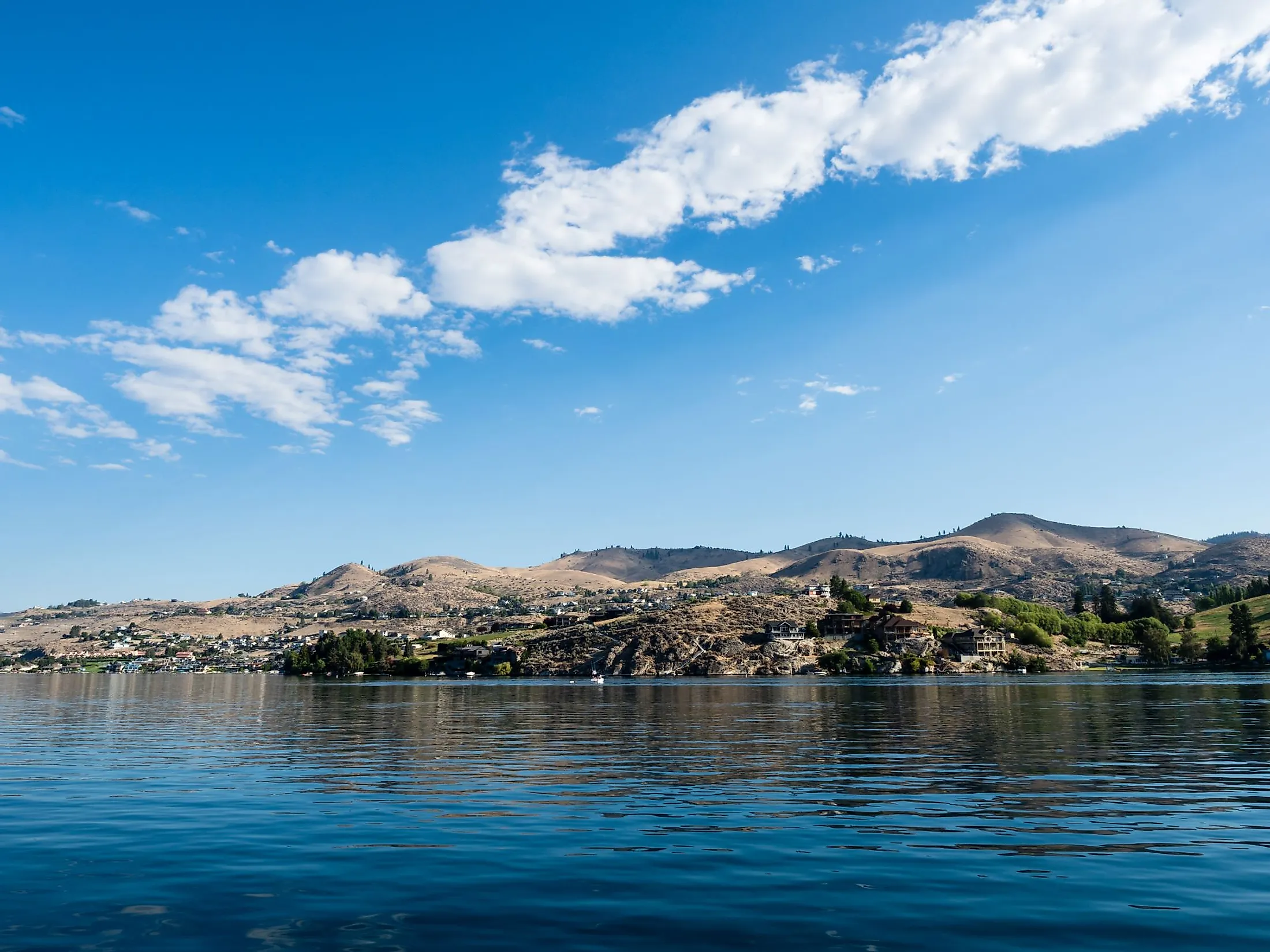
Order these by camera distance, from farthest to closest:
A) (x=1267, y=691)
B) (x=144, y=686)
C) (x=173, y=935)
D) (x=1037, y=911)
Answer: (x=144, y=686)
(x=1267, y=691)
(x=1037, y=911)
(x=173, y=935)

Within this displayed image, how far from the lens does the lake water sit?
15.6 meters

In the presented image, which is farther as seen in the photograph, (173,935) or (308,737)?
(308,737)

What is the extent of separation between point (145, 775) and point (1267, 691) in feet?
388

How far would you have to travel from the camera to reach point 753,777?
35.2 m

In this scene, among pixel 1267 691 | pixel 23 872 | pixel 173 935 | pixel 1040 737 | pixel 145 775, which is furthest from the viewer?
pixel 1267 691

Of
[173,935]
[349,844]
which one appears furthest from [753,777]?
[173,935]

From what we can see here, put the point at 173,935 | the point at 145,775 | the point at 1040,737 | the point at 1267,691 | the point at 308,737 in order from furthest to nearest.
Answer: the point at 1267,691, the point at 308,737, the point at 1040,737, the point at 145,775, the point at 173,935

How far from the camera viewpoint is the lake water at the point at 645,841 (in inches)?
613

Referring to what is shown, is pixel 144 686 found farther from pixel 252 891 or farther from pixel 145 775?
pixel 252 891

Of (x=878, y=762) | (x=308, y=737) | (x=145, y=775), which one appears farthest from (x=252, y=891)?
(x=308, y=737)

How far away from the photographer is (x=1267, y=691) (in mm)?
103000

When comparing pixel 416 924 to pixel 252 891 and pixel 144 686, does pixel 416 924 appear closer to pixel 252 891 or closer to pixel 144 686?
pixel 252 891

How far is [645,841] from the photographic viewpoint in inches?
906

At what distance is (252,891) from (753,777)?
21.7 meters
